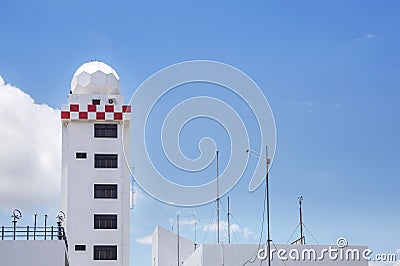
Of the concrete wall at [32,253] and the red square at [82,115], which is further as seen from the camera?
the red square at [82,115]

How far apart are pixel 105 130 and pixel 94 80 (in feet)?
10.4

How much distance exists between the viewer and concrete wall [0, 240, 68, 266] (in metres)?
26.5

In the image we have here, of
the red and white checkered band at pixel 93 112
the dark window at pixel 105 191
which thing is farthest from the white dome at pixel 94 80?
the dark window at pixel 105 191

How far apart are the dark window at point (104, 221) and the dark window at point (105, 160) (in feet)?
9.86

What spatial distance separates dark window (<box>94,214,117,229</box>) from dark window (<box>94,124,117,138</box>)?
4.85 metres

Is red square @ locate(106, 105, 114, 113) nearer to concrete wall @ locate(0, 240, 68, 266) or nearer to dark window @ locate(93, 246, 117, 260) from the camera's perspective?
dark window @ locate(93, 246, 117, 260)

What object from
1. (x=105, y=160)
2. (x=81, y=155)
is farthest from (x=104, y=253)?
(x=81, y=155)

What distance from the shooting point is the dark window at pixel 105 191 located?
47875mm

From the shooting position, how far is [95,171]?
48156 mm

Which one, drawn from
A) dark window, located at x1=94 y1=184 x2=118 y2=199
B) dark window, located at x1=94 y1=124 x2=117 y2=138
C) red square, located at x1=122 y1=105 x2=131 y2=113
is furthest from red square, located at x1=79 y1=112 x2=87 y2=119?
dark window, located at x1=94 y1=184 x2=118 y2=199

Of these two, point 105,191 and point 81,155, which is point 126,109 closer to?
point 81,155

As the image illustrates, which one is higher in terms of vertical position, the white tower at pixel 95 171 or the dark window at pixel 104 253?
the white tower at pixel 95 171

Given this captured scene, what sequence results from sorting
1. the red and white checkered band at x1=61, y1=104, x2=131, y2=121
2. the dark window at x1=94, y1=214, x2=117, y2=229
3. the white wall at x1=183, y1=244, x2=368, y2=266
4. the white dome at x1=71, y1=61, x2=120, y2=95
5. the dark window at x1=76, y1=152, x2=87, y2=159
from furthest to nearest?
the white dome at x1=71, y1=61, x2=120, y2=95, the red and white checkered band at x1=61, y1=104, x2=131, y2=121, the dark window at x1=76, y1=152, x2=87, y2=159, the dark window at x1=94, y1=214, x2=117, y2=229, the white wall at x1=183, y1=244, x2=368, y2=266

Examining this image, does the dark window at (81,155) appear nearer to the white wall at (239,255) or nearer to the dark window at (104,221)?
the dark window at (104,221)
